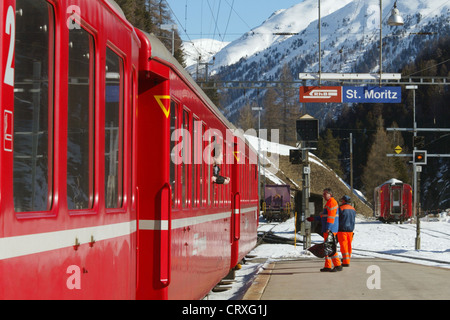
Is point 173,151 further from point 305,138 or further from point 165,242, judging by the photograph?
point 305,138

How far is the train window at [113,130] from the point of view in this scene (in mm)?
5656

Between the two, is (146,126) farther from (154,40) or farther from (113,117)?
(113,117)

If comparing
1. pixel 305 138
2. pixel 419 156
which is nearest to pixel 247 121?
pixel 419 156

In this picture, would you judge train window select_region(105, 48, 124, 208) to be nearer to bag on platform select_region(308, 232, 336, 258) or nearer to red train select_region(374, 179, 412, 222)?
bag on platform select_region(308, 232, 336, 258)

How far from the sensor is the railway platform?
12883 millimetres

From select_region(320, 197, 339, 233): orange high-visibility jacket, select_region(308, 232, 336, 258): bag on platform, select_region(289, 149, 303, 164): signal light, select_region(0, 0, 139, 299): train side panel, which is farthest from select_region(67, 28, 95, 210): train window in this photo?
select_region(289, 149, 303, 164): signal light

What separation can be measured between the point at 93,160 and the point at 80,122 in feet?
1.21

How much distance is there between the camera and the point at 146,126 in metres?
7.59

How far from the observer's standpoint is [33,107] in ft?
13.0

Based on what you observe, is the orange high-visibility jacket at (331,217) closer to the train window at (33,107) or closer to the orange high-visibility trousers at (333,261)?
the orange high-visibility trousers at (333,261)

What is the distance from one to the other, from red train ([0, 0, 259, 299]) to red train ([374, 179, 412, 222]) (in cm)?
5211

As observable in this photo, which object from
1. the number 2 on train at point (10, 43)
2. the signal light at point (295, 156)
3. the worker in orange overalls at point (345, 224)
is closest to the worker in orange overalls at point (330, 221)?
the worker in orange overalls at point (345, 224)
